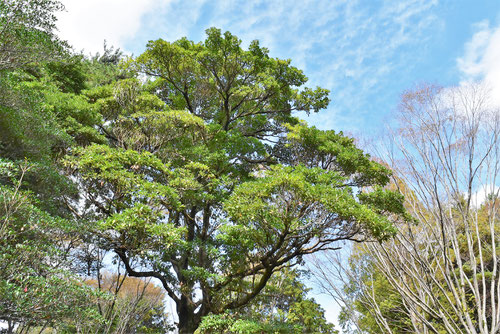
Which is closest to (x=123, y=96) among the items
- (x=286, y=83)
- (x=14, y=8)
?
(x=14, y=8)

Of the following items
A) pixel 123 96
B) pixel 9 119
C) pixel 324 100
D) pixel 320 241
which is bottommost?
pixel 320 241

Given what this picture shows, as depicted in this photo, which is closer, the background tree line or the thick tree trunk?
the background tree line

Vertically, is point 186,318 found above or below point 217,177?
below

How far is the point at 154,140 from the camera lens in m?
7.53

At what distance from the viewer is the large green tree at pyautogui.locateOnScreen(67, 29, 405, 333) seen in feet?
18.1

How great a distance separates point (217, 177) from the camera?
7426mm

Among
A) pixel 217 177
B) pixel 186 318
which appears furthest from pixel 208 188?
pixel 186 318

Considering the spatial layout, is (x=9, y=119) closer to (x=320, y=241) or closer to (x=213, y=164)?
(x=213, y=164)

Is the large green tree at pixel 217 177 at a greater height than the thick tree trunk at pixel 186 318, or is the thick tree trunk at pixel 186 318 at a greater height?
the large green tree at pixel 217 177

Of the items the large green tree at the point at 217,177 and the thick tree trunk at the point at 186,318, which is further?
the thick tree trunk at the point at 186,318

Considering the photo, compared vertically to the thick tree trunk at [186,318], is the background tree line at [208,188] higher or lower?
higher

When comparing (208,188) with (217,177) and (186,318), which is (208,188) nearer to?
(217,177)

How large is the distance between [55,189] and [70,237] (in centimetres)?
93

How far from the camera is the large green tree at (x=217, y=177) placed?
5516 mm
